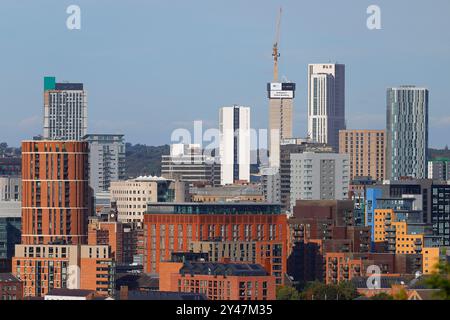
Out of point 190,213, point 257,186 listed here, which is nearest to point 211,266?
point 190,213

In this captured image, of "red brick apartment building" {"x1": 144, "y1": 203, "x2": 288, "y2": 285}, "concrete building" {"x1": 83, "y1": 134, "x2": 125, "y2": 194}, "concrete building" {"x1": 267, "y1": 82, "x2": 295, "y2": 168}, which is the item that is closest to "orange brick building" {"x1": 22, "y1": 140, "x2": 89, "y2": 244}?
"red brick apartment building" {"x1": 144, "y1": 203, "x2": 288, "y2": 285}

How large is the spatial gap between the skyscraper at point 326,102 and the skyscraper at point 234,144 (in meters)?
21.6

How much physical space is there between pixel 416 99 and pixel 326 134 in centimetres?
1316

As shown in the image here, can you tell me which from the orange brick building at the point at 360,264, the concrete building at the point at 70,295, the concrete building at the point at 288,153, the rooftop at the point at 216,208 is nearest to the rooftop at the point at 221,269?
the concrete building at the point at 70,295

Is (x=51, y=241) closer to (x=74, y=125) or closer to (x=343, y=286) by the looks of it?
(x=343, y=286)

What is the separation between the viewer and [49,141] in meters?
58.3

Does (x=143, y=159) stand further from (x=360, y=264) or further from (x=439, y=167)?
(x=360, y=264)

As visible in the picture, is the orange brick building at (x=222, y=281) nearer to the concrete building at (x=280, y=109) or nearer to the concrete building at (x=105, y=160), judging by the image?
the concrete building at (x=105, y=160)

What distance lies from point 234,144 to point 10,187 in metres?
9.21

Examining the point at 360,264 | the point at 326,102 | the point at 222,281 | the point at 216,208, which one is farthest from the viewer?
the point at 326,102

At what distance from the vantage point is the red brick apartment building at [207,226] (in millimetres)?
56406

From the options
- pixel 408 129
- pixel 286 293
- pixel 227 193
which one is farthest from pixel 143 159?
pixel 286 293

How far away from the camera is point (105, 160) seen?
8775 centimetres

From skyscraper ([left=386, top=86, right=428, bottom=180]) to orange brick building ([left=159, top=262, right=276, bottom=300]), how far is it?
151 feet
